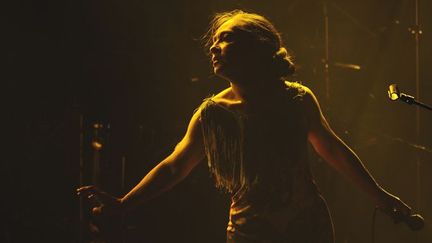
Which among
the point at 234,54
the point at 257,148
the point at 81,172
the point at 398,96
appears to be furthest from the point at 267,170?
the point at 81,172

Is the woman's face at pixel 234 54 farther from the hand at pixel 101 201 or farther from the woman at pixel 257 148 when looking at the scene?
the hand at pixel 101 201

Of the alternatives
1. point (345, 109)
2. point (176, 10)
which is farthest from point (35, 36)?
point (345, 109)

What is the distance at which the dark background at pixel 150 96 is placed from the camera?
407 cm

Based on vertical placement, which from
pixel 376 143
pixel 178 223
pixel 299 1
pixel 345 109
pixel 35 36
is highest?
pixel 299 1

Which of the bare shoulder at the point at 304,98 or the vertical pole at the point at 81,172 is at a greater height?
the bare shoulder at the point at 304,98

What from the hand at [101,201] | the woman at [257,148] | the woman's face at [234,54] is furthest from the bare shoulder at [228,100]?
the hand at [101,201]

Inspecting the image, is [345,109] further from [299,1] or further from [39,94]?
[39,94]

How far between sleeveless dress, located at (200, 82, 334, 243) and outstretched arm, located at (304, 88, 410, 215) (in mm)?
82

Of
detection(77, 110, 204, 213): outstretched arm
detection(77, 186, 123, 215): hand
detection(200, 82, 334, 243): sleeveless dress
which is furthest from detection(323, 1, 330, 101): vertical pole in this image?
detection(77, 186, 123, 215): hand

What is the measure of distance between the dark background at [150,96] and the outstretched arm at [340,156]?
82.1 inches

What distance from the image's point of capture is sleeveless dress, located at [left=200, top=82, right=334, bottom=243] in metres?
2.29

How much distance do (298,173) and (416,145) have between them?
3280 millimetres

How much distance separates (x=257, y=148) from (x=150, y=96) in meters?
2.20

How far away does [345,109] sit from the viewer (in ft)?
16.9
